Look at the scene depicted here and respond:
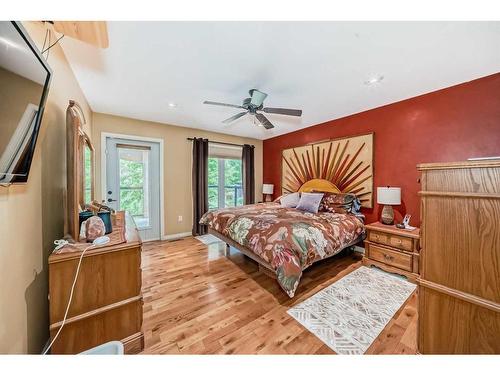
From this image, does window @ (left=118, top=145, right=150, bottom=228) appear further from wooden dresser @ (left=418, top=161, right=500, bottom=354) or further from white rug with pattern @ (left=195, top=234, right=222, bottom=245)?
wooden dresser @ (left=418, top=161, right=500, bottom=354)

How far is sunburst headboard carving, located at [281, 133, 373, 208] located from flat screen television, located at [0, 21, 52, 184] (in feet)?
12.3

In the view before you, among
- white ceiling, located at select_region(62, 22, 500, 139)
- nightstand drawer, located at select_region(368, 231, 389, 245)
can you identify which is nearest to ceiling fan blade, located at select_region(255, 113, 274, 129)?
white ceiling, located at select_region(62, 22, 500, 139)

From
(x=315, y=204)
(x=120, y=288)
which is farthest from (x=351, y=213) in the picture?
(x=120, y=288)

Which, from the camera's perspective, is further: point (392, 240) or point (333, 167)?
point (333, 167)

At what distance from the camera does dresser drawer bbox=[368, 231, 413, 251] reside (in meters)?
2.33

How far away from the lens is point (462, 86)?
Answer: 7.39ft

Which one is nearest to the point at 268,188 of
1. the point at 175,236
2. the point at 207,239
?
the point at 207,239

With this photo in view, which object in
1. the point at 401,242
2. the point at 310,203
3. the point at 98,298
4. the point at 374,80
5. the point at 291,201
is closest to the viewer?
the point at 98,298

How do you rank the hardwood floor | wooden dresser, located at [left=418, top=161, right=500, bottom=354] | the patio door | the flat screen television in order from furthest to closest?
the patio door
the hardwood floor
wooden dresser, located at [left=418, top=161, right=500, bottom=354]
the flat screen television

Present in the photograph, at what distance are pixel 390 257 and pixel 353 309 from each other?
3.66 feet

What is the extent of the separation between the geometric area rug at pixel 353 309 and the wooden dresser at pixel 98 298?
4.34ft

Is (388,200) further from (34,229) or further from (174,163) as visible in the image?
(174,163)

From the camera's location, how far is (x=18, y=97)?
0.81 m

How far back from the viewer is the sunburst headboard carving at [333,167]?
3.22m
